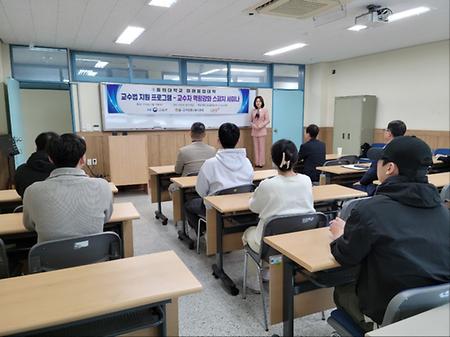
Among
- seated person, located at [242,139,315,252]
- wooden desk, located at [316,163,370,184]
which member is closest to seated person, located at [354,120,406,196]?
wooden desk, located at [316,163,370,184]

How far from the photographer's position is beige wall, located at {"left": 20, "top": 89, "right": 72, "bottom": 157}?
301 inches

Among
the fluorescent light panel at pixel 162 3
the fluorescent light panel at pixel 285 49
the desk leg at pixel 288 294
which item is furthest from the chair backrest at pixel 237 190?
the fluorescent light panel at pixel 285 49

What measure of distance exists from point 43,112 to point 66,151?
7.10 m

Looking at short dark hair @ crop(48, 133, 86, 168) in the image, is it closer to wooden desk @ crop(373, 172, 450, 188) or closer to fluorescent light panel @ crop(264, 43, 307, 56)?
wooden desk @ crop(373, 172, 450, 188)

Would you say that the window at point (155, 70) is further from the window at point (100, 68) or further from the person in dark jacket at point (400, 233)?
the person in dark jacket at point (400, 233)

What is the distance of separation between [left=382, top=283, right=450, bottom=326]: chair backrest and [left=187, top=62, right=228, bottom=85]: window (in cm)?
681

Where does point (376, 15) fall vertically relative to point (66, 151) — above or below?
above

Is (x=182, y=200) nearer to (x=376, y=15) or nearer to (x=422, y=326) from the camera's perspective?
(x=422, y=326)

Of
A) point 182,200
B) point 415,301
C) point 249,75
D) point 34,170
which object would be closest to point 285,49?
point 249,75

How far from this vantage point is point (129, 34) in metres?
5.23

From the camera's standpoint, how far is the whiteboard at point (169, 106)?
655cm

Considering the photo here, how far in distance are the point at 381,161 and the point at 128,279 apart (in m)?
1.19

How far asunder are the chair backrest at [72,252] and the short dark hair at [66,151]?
0.42m

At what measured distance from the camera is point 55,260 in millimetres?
1611
